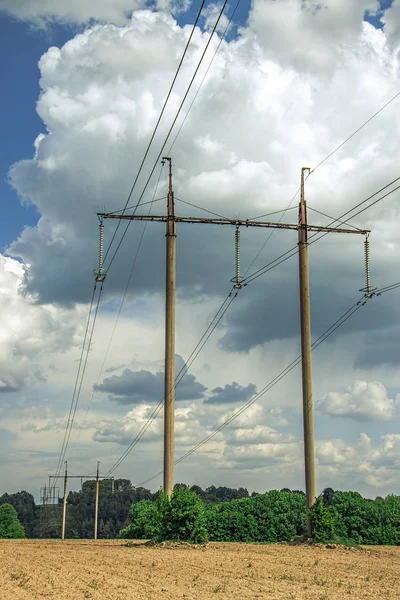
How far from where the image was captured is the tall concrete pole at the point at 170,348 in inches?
1459

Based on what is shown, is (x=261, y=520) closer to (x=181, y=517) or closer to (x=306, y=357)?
(x=181, y=517)

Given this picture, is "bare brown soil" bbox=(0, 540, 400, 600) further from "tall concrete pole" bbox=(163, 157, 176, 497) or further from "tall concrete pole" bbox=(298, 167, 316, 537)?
"tall concrete pole" bbox=(163, 157, 176, 497)

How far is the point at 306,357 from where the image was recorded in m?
39.2

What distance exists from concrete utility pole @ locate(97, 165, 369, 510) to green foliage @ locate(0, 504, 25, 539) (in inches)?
2240

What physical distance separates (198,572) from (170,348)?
44.4 ft

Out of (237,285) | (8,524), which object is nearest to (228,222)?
(237,285)

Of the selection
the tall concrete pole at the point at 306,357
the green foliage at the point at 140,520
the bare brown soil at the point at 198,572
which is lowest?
the bare brown soil at the point at 198,572

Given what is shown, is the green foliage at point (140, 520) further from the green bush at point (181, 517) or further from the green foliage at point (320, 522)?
the green foliage at point (320, 522)

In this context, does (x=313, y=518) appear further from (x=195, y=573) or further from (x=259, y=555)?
(x=195, y=573)

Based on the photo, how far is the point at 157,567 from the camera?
1105 inches

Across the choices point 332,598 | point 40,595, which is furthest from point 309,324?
point 40,595

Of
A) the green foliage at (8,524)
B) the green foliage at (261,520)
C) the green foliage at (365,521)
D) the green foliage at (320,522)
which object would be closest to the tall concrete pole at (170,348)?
the green foliage at (320,522)

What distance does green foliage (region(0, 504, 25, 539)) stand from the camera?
88269 mm

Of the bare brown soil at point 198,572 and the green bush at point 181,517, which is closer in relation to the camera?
the bare brown soil at point 198,572
